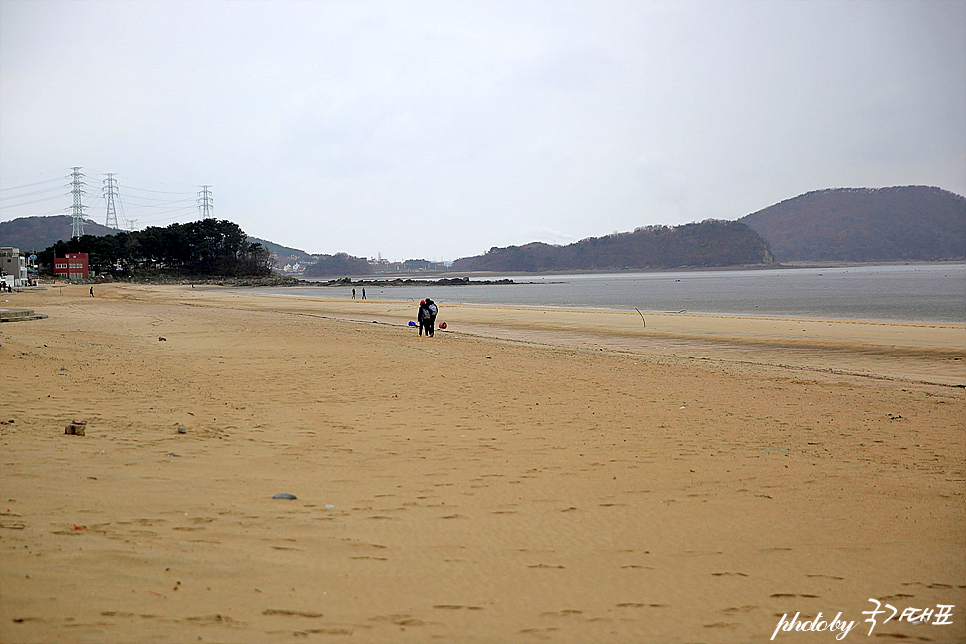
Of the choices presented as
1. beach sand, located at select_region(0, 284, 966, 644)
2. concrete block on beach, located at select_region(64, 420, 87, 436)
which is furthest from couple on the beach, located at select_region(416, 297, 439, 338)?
concrete block on beach, located at select_region(64, 420, 87, 436)

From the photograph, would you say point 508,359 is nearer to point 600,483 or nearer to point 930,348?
point 600,483

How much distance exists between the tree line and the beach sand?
108 meters

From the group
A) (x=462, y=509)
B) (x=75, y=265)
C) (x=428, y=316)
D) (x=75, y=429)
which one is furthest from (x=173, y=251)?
(x=462, y=509)

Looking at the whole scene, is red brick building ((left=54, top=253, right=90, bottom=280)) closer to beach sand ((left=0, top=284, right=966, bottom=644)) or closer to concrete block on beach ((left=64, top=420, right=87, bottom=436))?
beach sand ((left=0, top=284, right=966, bottom=644))

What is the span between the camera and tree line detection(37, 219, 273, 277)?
107500 millimetres

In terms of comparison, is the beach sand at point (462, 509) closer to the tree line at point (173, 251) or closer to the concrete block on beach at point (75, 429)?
the concrete block on beach at point (75, 429)

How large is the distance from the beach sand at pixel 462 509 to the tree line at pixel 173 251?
108 m

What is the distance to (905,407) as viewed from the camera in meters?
11.3

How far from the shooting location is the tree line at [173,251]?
353 ft

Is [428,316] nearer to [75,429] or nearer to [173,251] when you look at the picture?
[75,429]

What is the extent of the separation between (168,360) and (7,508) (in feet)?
32.8

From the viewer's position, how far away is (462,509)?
5.61 metres

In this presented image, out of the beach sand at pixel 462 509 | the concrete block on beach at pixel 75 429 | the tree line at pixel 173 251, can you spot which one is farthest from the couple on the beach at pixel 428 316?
the tree line at pixel 173 251

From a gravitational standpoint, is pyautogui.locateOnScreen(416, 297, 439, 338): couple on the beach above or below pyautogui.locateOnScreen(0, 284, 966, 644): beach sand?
above
